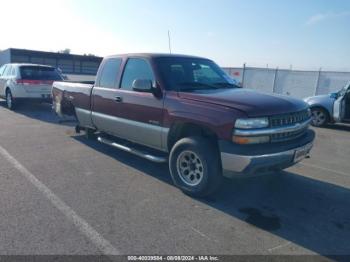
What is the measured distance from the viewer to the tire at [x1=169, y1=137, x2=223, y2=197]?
4176 mm

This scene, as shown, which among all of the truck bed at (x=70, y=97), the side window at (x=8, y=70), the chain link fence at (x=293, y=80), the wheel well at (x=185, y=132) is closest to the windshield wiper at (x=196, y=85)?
the wheel well at (x=185, y=132)

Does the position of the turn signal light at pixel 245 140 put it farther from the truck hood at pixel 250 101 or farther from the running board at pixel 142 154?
the running board at pixel 142 154

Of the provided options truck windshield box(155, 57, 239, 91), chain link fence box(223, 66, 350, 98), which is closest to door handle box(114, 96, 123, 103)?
truck windshield box(155, 57, 239, 91)

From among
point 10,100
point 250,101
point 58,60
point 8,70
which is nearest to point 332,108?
point 250,101

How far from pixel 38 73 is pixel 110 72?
23.6ft

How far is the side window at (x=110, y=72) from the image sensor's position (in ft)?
19.3

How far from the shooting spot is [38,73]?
12.0m

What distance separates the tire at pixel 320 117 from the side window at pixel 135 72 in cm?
778

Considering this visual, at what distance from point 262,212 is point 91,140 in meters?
4.79

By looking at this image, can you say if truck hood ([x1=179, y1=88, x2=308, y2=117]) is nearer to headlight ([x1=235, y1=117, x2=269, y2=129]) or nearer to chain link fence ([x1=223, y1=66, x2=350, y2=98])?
headlight ([x1=235, y1=117, x2=269, y2=129])

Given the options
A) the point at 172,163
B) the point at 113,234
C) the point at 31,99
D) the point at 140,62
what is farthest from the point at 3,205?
the point at 31,99

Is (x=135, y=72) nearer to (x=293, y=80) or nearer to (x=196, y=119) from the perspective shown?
(x=196, y=119)

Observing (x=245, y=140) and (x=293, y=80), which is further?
(x=293, y=80)

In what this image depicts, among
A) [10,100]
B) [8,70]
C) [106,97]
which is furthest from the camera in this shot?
[8,70]
